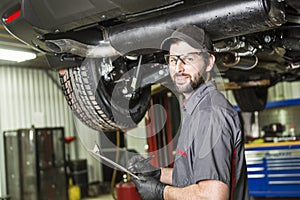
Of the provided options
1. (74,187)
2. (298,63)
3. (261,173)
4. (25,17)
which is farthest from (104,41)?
(74,187)

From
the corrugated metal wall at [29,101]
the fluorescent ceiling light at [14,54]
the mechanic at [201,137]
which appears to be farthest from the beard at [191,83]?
the corrugated metal wall at [29,101]

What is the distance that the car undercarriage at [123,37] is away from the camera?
1.56m

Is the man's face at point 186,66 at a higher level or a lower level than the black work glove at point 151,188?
higher

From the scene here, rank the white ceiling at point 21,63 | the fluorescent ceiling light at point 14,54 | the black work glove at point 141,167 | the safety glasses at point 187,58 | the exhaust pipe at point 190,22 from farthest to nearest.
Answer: the white ceiling at point 21,63, the fluorescent ceiling light at point 14,54, the black work glove at point 141,167, the safety glasses at point 187,58, the exhaust pipe at point 190,22

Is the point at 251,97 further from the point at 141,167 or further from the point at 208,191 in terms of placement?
the point at 208,191

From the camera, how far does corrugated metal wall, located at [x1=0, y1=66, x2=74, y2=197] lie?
26.1 feet

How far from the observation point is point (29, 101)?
8.44m

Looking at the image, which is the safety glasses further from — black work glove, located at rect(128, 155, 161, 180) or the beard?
black work glove, located at rect(128, 155, 161, 180)

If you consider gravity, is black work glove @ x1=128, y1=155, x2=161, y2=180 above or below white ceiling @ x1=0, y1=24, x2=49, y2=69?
below

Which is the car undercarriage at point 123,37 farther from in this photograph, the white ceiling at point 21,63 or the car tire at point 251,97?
the white ceiling at point 21,63

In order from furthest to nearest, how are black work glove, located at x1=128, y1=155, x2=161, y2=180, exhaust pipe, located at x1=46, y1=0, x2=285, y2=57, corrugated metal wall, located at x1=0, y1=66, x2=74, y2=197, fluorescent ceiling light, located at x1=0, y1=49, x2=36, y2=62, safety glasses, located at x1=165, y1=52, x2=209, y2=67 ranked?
1. corrugated metal wall, located at x1=0, y1=66, x2=74, y2=197
2. fluorescent ceiling light, located at x1=0, y1=49, x2=36, y2=62
3. black work glove, located at x1=128, y1=155, x2=161, y2=180
4. safety glasses, located at x1=165, y1=52, x2=209, y2=67
5. exhaust pipe, located at x1=46, y1=0, x2=285, y2=57

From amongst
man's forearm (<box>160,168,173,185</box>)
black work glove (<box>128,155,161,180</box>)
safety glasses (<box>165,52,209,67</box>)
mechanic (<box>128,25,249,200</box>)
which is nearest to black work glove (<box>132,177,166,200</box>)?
mechanic (<box>128,25,249,200</box>)

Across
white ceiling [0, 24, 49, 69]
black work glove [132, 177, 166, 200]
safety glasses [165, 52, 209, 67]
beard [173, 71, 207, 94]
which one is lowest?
black work glove [132, 177, 166, 200]

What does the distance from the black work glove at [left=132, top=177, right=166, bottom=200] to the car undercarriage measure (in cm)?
45
